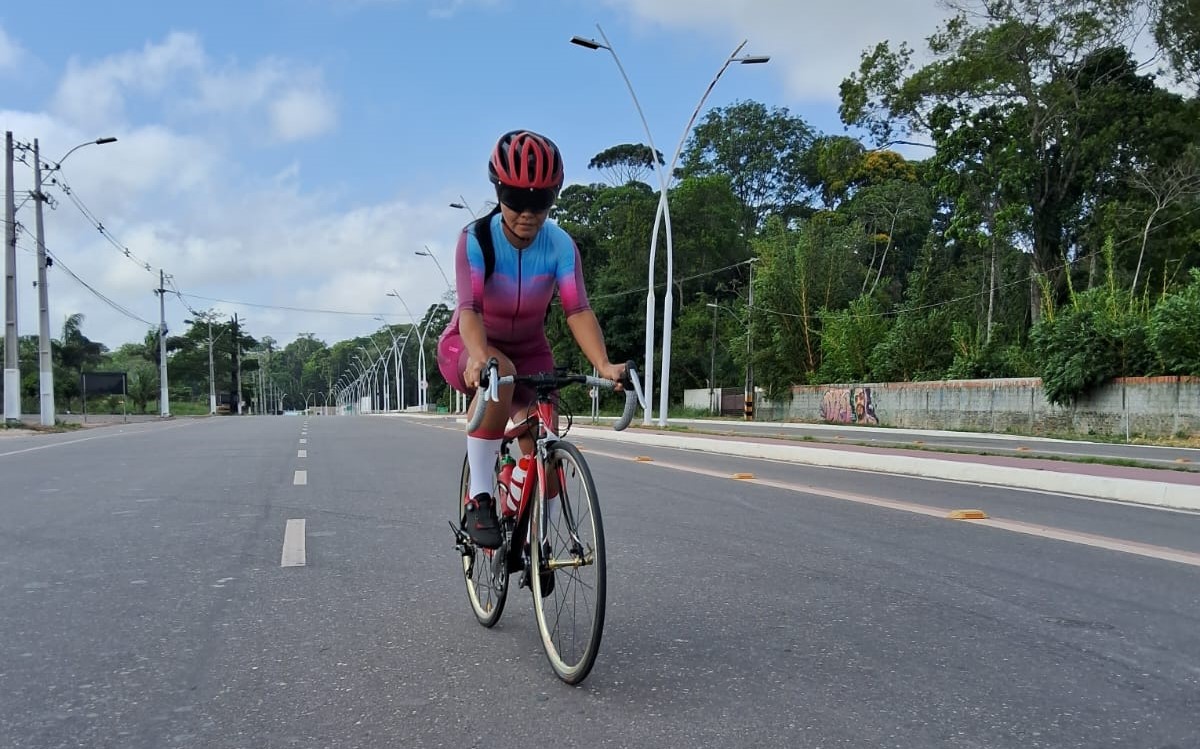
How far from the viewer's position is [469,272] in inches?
139

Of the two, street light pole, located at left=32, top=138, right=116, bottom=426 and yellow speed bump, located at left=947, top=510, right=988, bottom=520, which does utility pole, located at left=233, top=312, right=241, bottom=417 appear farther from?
yellow speed bump, located at left=947, top=510, right=988, bottom=520

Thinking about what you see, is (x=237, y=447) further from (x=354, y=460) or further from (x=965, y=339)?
(x=965, y=339)

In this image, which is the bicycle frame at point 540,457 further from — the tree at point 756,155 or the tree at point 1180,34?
the tree at point 756,155

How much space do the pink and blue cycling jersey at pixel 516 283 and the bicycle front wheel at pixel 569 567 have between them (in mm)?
682

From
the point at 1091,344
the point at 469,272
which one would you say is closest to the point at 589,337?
the point at 469,272

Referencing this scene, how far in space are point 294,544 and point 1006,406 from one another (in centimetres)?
2755

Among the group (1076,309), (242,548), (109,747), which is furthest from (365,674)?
(1076,309)

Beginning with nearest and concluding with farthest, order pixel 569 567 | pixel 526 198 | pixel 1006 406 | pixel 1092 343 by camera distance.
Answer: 1. pixel 569 567
2. pixel 526 198
3. pixel 1092 343
4. pixel 1006 406

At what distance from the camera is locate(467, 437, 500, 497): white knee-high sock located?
3.76 meters

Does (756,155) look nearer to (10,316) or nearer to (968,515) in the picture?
(10,316)

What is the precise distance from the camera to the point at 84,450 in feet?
53.0

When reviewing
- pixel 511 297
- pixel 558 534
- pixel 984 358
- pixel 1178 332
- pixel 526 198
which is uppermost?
pixel 1178 332

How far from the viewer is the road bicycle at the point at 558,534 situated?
3.03m

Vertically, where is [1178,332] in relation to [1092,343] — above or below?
above
